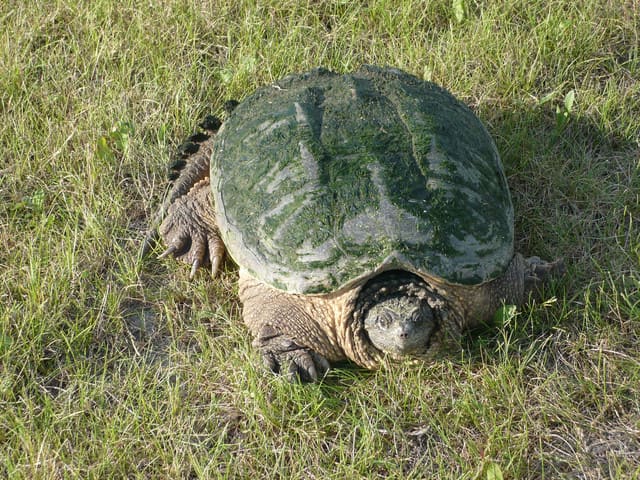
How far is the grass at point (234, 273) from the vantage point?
2.76 meters

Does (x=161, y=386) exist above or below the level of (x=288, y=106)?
below

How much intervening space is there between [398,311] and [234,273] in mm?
941

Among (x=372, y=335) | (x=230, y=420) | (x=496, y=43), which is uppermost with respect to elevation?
(x=496, y=43)

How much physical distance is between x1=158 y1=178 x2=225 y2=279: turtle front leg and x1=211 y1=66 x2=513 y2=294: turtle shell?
0.92ft

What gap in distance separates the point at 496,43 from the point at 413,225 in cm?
181

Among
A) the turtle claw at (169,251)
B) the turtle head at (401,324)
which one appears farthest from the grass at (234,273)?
the turtle head at (401,324)

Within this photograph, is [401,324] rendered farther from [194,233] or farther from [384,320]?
[194,233]

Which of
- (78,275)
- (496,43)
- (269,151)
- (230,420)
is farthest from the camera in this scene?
(496,43)

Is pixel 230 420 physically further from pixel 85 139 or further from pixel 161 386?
pixel 85 139

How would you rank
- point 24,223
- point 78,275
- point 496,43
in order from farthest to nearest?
point 496,43, point 24,223, point 78,275

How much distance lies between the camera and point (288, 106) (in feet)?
10.8

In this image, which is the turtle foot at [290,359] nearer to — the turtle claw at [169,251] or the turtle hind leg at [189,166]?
the turtle claw at [169,251]

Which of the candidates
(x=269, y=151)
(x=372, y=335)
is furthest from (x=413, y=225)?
(x=269, y=151)

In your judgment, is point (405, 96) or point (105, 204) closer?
point (405, 96)
